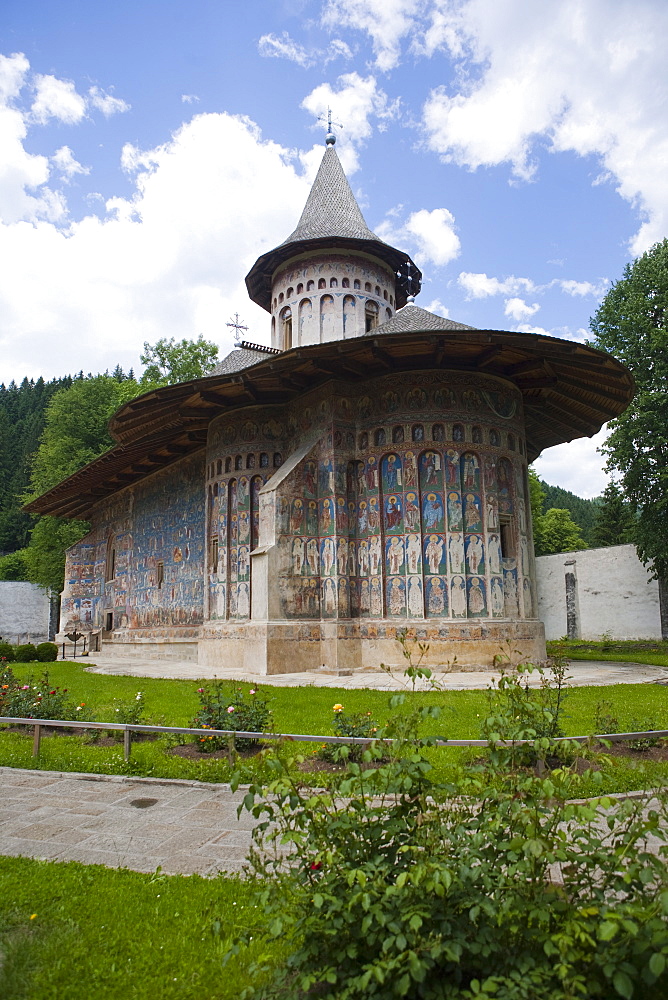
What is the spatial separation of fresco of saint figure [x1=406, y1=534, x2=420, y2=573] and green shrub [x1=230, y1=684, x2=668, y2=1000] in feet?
37.3

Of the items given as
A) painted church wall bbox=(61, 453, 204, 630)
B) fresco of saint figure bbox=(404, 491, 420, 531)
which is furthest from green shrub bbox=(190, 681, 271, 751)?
painted church wall bbox=(61, 453, 204, 630)

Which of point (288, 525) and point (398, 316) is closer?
point (288, 525)

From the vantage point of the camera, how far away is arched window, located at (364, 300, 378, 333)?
19.9m

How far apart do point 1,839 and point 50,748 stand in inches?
106

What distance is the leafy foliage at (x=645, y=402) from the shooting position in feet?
66.3

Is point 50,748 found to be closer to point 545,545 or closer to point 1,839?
point 1,839

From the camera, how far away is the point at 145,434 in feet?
59.2

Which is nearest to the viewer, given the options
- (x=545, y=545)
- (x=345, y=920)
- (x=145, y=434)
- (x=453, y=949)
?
(x=453, y=949)

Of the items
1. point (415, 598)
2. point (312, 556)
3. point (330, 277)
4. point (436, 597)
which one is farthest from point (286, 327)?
point (436, 597)

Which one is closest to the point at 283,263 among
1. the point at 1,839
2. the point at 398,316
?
the point at 398,316

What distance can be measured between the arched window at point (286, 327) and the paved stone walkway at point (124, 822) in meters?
16.5

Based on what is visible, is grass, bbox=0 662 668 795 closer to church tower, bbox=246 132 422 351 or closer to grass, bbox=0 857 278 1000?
grass, bbox=0 857 278 1000

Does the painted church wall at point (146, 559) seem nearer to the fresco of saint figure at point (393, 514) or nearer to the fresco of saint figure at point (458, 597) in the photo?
the fresco of saint figure at point (393, 514)

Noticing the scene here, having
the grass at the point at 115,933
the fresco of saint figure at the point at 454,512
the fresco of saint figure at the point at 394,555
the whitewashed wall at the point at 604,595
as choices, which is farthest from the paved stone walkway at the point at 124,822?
the whitewashed wall at the point at 604,595
